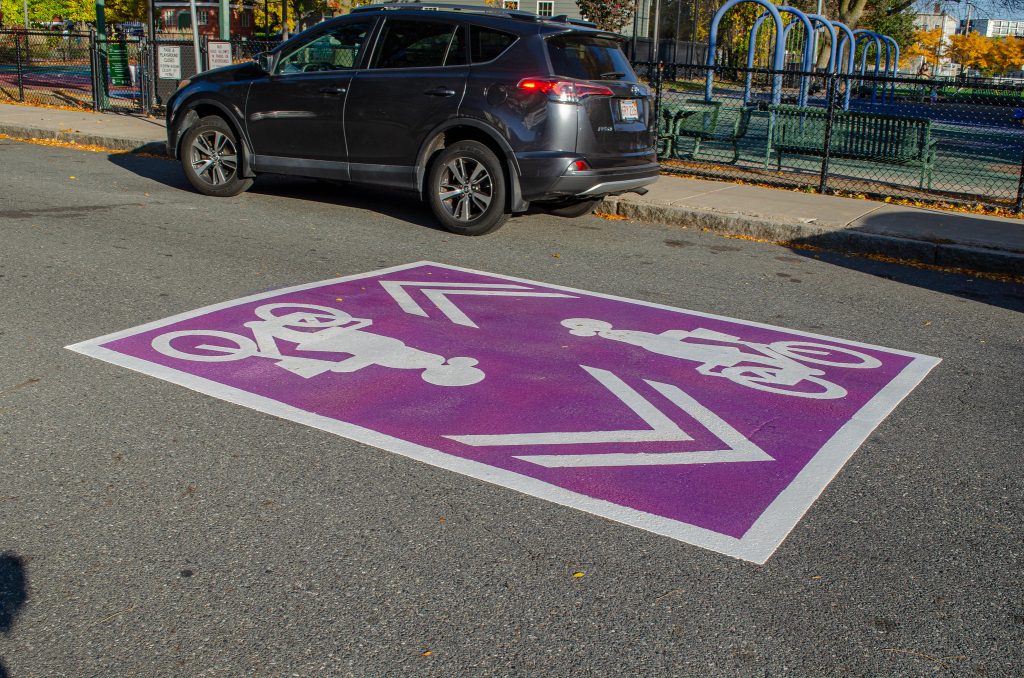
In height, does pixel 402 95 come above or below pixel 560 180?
above

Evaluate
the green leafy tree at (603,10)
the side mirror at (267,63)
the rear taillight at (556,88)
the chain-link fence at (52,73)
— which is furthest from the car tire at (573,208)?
the green leafy tree at (603,10)

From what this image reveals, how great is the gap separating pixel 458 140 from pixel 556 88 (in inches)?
43.9

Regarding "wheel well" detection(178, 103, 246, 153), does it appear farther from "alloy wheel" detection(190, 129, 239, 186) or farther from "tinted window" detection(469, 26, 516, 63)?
"tinted window" detection(469, 26, 516, 63)

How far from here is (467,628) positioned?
297 cm

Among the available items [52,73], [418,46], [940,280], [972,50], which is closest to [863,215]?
[940,280]

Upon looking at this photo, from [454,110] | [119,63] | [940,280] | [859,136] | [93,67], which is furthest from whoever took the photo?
[119,63]

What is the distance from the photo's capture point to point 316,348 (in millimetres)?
5469

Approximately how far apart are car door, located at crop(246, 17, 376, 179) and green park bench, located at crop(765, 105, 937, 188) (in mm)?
5955

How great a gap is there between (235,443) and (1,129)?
1437 centimetres

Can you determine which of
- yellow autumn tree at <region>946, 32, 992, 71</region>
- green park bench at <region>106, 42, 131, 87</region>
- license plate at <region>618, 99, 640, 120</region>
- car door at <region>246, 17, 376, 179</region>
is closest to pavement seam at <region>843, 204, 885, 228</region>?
license plate at <region>618, 99, 640, 120</region>

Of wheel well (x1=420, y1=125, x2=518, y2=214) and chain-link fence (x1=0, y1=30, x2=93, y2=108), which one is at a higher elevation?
chain-link fence (x1=0, y1=30, x2=93, y2=108)

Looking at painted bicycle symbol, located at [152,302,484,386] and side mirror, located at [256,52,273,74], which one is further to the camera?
side mirror, located at [256,52,273,74]

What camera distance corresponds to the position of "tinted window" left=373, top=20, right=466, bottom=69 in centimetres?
894

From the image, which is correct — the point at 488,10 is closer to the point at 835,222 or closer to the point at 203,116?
the point at 203,116
